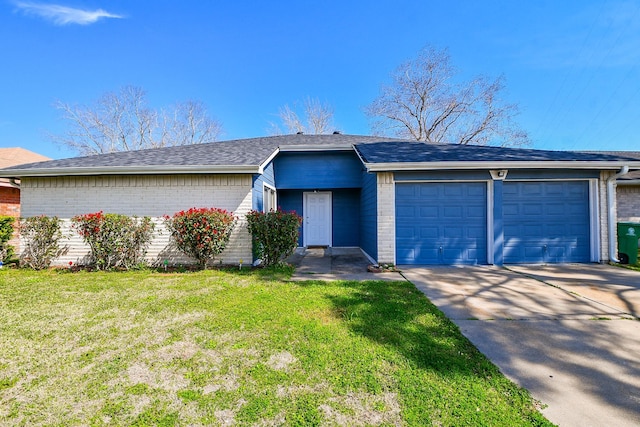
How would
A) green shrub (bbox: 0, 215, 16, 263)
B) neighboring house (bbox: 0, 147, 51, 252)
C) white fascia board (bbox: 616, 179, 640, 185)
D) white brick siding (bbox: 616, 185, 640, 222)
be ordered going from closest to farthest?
1. green shrub (bbox: 0, 215, 16, 263)
2. neighboring house (bbox: 0, 147, 51, 252)
3. white fascia board (bbox: 616, 179, 640, 185)
4. white brick siding (bbox: 616, 185, 640, 222)

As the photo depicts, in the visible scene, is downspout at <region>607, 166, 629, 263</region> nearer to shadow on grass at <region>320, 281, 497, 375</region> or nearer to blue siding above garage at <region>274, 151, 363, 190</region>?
shadow on grass at <region>320, 281, 497, 375</region>

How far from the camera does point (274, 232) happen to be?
259 inches

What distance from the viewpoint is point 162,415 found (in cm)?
193

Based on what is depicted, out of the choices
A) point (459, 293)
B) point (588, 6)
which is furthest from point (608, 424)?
point (588, 6)

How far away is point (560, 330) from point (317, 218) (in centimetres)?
809

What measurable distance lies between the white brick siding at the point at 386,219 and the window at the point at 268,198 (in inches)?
142

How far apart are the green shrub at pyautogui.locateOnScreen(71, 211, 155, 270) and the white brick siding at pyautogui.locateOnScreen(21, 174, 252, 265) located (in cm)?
42

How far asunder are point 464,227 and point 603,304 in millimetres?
3219

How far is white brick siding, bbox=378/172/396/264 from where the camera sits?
22.9 ft

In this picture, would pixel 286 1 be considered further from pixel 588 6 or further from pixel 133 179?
pixel 588 6

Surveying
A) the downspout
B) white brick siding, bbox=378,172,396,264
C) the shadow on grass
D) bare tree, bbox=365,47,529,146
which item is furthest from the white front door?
bare tree, bbox=365,47,529,146

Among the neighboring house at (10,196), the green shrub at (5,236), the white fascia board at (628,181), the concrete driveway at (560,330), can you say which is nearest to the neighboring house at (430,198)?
the green shrub at (5,236)

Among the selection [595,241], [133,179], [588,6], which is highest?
[588,6]

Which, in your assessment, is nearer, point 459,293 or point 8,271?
point 459,293
